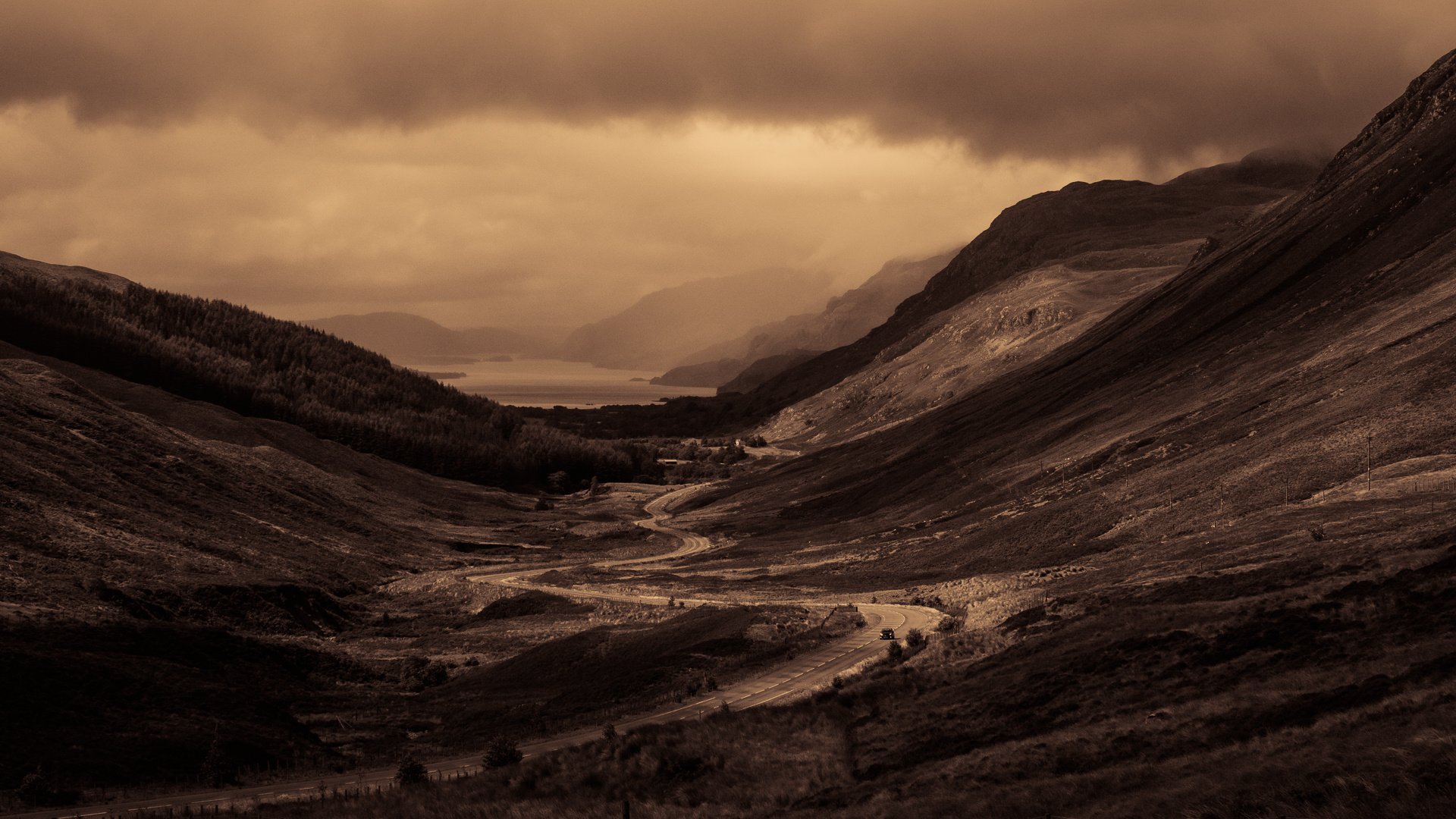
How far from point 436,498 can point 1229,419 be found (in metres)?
135

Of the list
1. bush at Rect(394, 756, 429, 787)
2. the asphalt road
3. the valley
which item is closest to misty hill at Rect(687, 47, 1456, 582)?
the valley

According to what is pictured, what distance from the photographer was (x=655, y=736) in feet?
115

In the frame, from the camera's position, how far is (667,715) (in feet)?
142

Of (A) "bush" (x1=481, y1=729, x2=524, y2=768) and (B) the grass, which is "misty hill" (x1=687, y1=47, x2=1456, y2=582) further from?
(A) "bush" (x1=481, y1=729, x2=524, y2=768)

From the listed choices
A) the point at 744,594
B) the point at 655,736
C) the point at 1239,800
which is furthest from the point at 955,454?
the point at 1239,800

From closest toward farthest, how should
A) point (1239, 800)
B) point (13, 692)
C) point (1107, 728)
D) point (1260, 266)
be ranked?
point (1239, 800) → point (1107, 728) → point (13, 692) → point (1260, 266)

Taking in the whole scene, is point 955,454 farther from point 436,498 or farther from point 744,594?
point 436,498

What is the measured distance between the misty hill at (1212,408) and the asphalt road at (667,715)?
2019 centimetres

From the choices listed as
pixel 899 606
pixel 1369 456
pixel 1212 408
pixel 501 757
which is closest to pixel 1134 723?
pixel 501 757

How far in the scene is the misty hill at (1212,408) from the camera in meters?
67.1

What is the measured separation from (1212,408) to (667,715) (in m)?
72.7

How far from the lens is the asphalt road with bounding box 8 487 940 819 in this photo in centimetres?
3409

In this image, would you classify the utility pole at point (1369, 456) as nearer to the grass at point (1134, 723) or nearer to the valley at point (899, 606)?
the valley at point (899, 606)

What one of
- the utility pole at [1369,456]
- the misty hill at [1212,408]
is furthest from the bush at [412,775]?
the utility pole at [1369,456]
